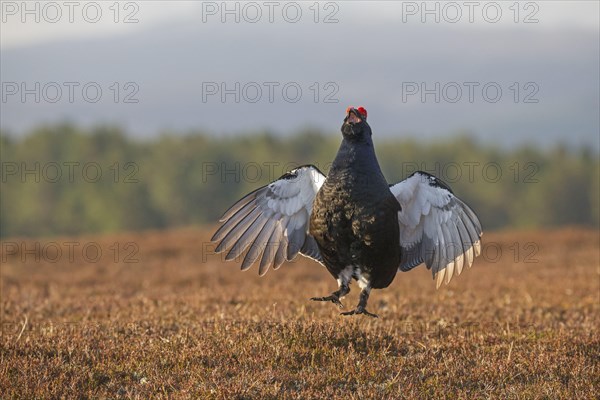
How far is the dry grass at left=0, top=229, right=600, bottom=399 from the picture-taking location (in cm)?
646

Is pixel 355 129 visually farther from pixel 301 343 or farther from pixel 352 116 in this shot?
pixel 301 343

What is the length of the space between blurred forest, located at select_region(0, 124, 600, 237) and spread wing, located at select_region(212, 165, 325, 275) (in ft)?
192

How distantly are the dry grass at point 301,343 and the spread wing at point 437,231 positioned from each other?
0.73m

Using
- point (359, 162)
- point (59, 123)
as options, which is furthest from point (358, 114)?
point (59, 123)

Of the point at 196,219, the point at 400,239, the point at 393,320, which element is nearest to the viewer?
the point at 400,239

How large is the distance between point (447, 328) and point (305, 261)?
11750 millimetres

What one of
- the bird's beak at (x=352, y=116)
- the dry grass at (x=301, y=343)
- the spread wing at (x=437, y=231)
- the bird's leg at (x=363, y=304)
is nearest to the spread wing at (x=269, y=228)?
the dry grass at (x=301, y=343)

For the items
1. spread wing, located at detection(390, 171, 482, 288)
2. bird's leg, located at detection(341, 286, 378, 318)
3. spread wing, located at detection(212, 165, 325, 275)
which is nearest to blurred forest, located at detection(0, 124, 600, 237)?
spread wing, located at detection(212, 165, 325, 275)

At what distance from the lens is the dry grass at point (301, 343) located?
6.46 metres

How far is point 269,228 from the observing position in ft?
30.3

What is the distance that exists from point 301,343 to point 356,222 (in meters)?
1.27

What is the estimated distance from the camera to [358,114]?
8.34 metres

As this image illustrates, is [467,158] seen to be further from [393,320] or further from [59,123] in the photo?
[393,320]

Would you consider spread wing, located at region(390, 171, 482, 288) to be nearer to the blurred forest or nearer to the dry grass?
the dry grass
